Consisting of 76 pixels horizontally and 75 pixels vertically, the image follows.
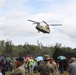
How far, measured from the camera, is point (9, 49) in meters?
81.2

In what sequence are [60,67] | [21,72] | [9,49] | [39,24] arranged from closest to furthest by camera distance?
[21,72], [60,67], [39,24], [9,49]

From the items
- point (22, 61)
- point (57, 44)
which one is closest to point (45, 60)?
point (22, 61)

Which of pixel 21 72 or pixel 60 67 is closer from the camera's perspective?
pixel 21 72

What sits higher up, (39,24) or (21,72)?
(39,24)

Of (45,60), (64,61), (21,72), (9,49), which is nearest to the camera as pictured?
(21,72)

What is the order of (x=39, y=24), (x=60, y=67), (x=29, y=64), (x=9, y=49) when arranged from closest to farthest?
(x=29, y=64) < (x=60, y=67) < (x=39, y=24) < (x=9, y=49)

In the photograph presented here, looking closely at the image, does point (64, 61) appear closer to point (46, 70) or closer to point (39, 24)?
point (39, 24)

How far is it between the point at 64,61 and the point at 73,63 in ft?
92.0

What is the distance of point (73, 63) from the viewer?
13.3m

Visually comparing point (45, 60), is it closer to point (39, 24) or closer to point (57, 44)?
point (39, 24)

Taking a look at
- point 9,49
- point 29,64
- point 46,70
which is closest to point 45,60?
point 46,70

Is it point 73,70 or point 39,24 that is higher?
point 39,24

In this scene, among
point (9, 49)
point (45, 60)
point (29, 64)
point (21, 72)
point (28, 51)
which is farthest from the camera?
point (28, 51)

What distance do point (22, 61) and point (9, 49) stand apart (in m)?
71.2
